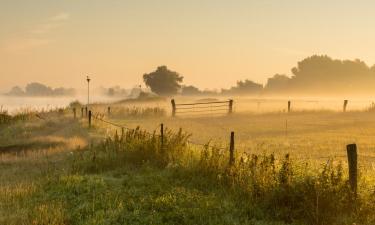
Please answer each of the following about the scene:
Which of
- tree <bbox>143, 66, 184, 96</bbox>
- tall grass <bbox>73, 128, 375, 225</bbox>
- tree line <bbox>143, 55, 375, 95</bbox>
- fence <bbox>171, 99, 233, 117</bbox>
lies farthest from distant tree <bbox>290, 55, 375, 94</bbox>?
tall grass <bbox>73, 128, 375, 225</bbox>

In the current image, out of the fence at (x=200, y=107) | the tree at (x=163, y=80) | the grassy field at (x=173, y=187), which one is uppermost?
the tree at (x=163, y=80)

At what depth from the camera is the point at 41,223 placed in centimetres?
989

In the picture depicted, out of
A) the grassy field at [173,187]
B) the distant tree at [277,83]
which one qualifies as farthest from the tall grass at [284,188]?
the distant tree at [277,83]

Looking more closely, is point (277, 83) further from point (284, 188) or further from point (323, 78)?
point (284, 188)

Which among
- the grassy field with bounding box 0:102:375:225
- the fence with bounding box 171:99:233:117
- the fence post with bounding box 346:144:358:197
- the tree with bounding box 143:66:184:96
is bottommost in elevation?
the grassy field with bounding box 0:102:375:225

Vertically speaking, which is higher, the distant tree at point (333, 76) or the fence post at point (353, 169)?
the distant tree at point (333, 76)

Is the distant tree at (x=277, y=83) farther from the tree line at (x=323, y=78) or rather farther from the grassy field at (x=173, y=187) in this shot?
the grassy field at (x=173, y=187)

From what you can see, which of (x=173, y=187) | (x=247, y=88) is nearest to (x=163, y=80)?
(x=247, y=88)

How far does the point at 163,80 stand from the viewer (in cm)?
9825

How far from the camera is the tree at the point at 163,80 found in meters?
98.1

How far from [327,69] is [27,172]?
3565 inches

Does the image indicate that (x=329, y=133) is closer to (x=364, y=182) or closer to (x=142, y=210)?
(x=364, y=182)

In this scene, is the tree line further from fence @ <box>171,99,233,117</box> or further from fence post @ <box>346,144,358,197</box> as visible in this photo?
fence post @ <box>346,144,358,197</box>

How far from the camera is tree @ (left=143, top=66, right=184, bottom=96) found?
3863 inches
